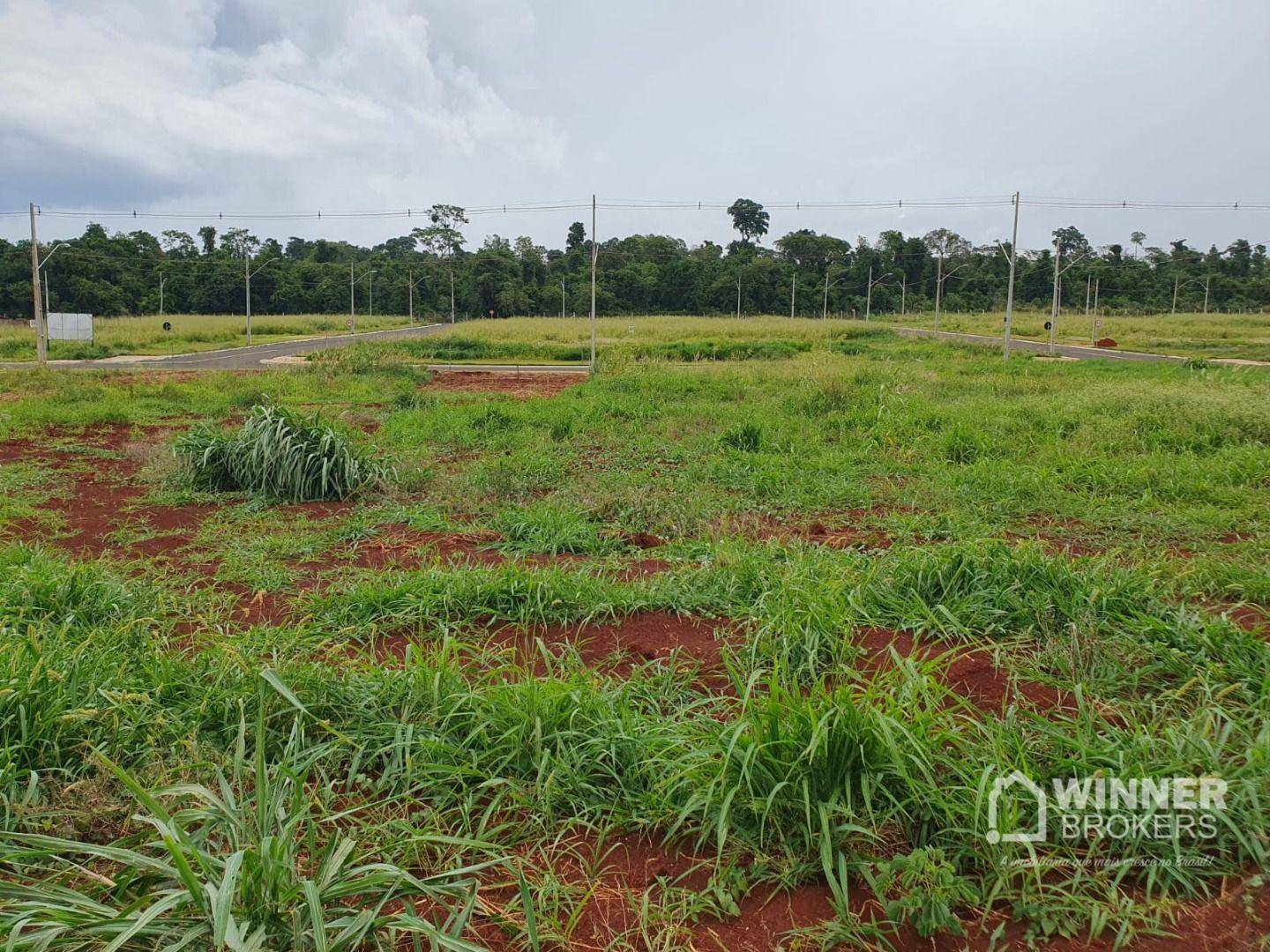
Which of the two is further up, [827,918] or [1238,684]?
[1238,684]

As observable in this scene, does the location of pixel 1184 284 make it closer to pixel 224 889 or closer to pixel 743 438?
pixel 743 438

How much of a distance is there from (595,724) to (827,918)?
1043 millimetres

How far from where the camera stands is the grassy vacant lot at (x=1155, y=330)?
37.1 meters

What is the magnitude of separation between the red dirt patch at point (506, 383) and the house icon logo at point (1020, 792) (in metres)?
15.2

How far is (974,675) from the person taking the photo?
3527 mm

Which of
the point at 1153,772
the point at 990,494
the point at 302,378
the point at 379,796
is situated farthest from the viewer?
the point at 302,378

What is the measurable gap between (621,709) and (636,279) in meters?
67.3

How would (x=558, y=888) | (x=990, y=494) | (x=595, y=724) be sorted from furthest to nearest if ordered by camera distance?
(x=990, y=494) < (x=595, y=724) < (x=558, y=888)

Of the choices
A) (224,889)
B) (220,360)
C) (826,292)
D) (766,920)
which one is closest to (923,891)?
(766,920)

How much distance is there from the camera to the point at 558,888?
228cm

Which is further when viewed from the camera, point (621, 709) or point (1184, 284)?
point (1184, 284)

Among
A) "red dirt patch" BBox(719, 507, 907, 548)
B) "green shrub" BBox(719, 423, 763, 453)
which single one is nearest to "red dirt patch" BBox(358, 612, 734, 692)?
"red dirt patch" BBox(719, 507, 907, 548)

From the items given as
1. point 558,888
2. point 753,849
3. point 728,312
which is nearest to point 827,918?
point 753,849

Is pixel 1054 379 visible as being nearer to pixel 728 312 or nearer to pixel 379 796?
pixel 379 796
